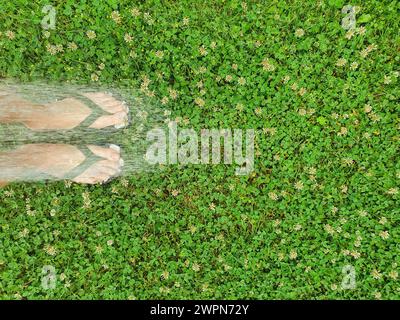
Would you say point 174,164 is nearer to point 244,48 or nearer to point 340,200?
point 244,48

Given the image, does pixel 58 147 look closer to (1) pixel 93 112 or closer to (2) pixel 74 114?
(2) pixel 74 114

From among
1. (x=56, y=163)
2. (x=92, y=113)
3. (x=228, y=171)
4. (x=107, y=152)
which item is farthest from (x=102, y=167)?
(x=228, y=171)

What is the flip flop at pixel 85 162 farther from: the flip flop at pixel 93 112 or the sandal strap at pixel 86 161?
the flip flop at pixel 93 112

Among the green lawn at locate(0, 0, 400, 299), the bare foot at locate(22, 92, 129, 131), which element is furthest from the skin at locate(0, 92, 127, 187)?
the green lawn at locate(0, 0, 400, 299)

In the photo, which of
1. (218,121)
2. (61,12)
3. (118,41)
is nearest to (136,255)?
(218,121)

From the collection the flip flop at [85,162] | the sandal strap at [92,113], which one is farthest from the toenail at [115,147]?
the sandal strap at [92,113]
